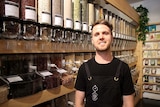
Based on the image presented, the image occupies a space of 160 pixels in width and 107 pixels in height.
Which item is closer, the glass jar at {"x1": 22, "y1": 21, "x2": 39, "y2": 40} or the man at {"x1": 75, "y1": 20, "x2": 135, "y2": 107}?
the glass jar at {"x1": 22, "y1": 21, "x2": 39, "y2": 40}

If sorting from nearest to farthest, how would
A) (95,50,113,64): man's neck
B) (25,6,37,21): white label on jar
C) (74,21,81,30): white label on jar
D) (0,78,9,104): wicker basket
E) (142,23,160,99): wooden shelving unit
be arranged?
(0,78,9,104): wicker basket
(25,6,37,21): white label on jar
(95,50,113,64): man's neck
(74,21,81,30): white label on jar
(142,23,160,99): wooden shelving unit

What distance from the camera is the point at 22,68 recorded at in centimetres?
100

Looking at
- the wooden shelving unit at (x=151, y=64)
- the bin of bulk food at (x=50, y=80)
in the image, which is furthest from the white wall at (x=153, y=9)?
the bin of bulk food at (x=50, y=80)

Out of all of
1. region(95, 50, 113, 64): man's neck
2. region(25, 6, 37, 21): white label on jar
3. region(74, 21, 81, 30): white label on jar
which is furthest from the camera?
→ region(74, 21, 81, 30): white label on jar

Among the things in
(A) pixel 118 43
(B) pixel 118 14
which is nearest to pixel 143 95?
(A) pixel 118 43

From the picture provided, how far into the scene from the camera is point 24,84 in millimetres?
802

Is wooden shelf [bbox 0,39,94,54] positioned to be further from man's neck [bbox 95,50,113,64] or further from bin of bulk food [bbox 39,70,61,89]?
man's neck [bbox 95,50,113,64]

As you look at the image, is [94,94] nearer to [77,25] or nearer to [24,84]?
[24,84]

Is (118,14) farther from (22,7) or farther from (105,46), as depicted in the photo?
(22,7)

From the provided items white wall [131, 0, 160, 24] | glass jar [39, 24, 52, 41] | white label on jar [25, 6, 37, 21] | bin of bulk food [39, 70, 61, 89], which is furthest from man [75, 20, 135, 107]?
white wall [131, 0, 160, 24]

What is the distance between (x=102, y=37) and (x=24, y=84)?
564 millimetres

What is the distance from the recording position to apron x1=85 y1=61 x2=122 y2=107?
3.33 ft

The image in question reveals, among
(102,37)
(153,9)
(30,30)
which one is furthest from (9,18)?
(153,9)

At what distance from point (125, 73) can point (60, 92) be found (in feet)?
1.61
